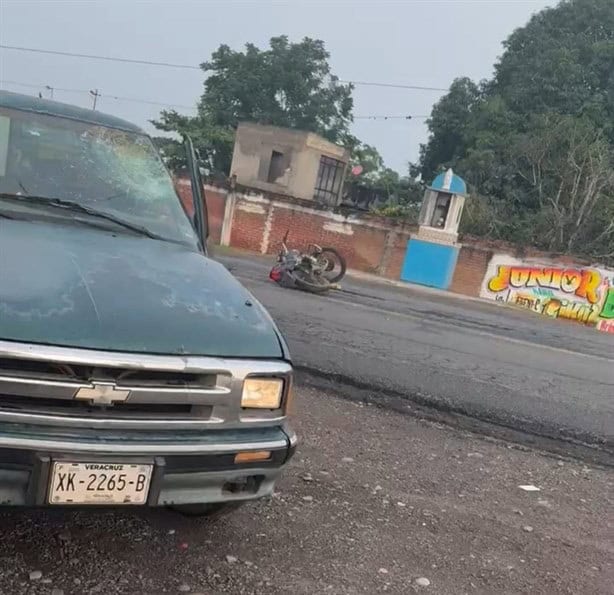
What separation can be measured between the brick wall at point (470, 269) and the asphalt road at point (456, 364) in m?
11.0

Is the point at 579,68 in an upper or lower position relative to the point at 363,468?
upper

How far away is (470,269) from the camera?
79.4 feet

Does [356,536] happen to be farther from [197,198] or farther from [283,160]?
[283,160]

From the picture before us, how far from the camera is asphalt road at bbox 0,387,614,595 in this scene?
2920 millimetres

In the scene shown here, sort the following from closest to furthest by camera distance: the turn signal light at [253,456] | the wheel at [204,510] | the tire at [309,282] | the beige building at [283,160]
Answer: the turn signal light at [253,456], the wheel at [204,510], the tire at [309,282], the beige building at [283,160]

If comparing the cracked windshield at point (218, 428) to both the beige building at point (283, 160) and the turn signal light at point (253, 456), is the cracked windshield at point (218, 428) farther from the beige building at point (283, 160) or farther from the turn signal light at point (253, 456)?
the beige building at point (283, 160)

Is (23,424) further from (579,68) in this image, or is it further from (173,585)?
(579,68)

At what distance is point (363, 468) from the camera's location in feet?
14.8

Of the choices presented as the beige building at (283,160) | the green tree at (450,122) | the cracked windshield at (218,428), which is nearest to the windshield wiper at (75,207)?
the cracked windshield at (218,428)

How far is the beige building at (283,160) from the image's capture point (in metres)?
36.6

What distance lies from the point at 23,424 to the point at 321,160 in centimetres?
3647

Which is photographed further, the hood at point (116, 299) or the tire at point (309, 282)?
the tire at point (309, 282)

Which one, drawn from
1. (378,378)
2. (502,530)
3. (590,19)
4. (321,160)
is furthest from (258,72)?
(502,530)

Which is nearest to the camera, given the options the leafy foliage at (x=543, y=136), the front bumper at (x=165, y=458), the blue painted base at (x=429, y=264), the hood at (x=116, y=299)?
the front bumper at (x=165, y=458)
